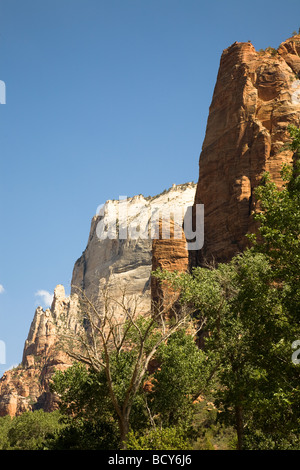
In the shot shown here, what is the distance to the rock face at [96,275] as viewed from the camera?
11419 centimetres

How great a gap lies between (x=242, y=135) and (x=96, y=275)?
94034 mm

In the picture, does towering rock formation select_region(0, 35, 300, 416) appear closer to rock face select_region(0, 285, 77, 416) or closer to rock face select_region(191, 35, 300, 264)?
rock face select_region(191, 35, 300, 264)

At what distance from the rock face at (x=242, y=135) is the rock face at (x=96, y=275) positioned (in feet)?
155

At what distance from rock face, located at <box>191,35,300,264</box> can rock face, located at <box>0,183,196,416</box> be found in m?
47.1

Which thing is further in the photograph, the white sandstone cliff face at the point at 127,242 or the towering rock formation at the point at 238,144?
the white sandstone cliff face at the point at 127,242

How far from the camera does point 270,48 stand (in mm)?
73938

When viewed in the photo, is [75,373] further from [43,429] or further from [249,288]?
[43,429]

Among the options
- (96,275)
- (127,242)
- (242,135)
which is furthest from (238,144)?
(96,275)

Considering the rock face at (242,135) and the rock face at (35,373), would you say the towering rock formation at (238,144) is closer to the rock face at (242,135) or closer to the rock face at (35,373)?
the rock face at (242,135)

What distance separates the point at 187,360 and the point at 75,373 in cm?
683

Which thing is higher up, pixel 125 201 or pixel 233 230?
pixel 125 201

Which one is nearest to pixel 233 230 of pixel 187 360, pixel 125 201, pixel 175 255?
pixel 175 255

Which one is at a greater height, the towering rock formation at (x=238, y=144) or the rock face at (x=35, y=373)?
the towering rock formation at (x=238, y=144)

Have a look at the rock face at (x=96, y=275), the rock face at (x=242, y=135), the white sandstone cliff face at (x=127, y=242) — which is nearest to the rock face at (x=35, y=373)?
the rock face at (x=96, y=275)
